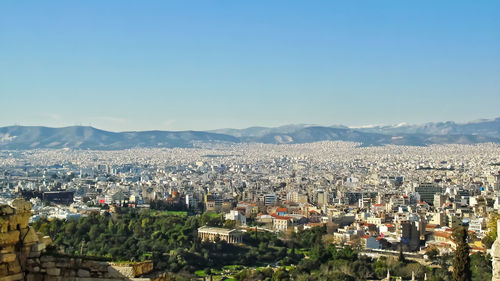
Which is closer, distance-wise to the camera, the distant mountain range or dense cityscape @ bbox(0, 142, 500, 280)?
dense cityscape @ bbox(0, 142, 500, 280)

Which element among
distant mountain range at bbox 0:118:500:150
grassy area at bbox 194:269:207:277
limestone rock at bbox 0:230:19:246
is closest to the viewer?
limestone rock at bbox 0:230:19:246

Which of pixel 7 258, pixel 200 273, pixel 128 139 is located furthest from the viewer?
pixel 128 139

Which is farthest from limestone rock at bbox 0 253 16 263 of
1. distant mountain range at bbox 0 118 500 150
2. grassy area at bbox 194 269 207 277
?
distant mountain range at bbox 0 118 500 150

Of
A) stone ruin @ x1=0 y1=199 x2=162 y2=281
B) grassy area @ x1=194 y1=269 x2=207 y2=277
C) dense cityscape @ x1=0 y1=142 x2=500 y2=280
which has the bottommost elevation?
grassy area @ x1=194 y1=269 x2=207 y2=277

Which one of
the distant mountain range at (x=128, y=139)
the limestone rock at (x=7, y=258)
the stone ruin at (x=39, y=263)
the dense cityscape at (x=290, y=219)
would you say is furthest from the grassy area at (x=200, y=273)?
the distant mountain range at (x=128, y=139)

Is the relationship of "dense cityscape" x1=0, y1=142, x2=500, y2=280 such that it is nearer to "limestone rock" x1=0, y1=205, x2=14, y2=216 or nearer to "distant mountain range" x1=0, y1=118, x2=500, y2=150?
"limestone rock" x1=0, y1=205, x2=14, y2=216

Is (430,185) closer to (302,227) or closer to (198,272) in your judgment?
(302,227)

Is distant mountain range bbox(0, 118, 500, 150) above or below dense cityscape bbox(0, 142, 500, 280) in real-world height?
above

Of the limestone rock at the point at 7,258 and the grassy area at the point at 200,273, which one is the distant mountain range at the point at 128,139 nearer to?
the grassy area at the point at 200,273

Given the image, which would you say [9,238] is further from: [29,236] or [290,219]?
[290,219]

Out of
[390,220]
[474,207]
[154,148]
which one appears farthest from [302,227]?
[154,148]

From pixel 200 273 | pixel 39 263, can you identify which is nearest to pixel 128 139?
pixel 200 273
